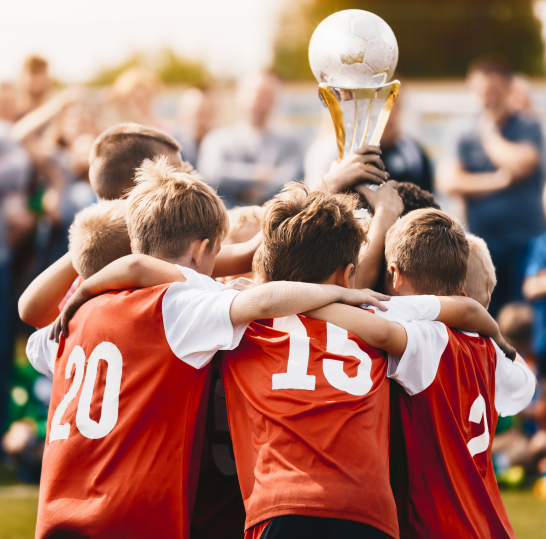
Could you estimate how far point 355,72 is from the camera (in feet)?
7.88

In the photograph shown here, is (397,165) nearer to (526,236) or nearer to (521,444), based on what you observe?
(526,236)

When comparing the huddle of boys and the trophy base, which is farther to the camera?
the trophy base

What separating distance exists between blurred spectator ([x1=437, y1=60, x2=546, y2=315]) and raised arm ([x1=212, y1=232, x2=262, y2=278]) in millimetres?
3383

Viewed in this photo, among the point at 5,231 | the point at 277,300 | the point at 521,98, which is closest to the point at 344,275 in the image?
the point at 277,300

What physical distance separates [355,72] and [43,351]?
1.36m

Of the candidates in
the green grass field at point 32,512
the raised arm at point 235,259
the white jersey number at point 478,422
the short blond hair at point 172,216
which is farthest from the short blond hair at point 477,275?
the green grass field at point 32,512

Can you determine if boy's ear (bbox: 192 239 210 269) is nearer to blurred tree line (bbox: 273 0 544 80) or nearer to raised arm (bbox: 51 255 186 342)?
raised arm (bbox: 51 255 186 342)

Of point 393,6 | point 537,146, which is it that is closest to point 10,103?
point 537,146

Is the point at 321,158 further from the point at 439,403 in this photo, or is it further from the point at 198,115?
the point at 439,403

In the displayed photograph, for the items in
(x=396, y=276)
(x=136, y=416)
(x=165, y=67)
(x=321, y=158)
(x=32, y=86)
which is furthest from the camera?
(x=165, y=67)

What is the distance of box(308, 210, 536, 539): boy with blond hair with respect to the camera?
1999 millimetres

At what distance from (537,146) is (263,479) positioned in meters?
4.46

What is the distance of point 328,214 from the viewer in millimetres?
2068

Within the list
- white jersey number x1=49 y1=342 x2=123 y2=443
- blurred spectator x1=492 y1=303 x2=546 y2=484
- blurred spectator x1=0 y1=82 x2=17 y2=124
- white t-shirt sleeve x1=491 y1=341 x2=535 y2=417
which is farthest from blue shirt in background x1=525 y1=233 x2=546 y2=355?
blurred spectator x1=0 y1=82 x2=17 y2=124
